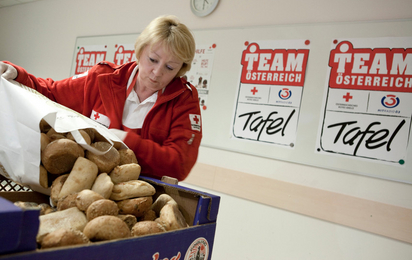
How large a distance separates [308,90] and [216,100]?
32.4 inches

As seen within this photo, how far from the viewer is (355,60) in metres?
2.34

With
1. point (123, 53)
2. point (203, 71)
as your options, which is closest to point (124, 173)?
point (203, 71)

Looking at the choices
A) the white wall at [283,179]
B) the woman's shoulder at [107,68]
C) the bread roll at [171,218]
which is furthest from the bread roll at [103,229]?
the white wall at [283,179]

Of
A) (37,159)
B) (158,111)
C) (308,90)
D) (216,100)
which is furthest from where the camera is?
(216,100)

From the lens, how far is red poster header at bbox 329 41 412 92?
218cm

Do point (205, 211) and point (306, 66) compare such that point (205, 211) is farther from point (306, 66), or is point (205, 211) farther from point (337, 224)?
point (306, 66)

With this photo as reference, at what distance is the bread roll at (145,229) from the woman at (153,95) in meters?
0.54

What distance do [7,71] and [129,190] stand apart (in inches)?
23.2

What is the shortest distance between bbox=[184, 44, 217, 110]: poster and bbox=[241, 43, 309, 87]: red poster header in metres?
0.35

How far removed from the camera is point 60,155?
74 cm

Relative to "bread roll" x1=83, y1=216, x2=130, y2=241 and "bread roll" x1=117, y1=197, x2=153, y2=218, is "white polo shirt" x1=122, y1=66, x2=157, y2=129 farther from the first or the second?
"bread roll" x1=83, y1=216, x2=130, y2=241

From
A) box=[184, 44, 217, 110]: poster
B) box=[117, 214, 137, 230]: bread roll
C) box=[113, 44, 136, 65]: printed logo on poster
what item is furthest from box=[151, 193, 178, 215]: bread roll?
box=[113, 44, 136, 65]: printed logo on poster

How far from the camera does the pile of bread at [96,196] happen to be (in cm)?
62

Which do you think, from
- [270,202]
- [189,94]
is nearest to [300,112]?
[270,202]
